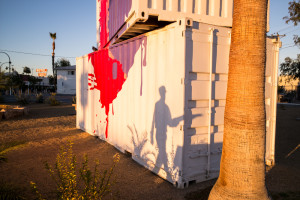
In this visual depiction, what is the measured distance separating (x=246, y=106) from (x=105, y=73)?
4.91 metres

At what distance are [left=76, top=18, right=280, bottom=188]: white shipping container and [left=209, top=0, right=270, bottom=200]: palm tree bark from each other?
105 cm

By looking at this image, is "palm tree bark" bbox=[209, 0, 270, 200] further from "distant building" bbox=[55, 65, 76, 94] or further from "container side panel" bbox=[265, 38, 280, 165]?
"distant building" bbox=[55, 65, 76, 94]

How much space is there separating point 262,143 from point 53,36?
4202cm

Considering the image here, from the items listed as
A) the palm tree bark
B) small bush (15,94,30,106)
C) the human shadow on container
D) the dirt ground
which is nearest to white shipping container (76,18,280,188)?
the human shadow on container

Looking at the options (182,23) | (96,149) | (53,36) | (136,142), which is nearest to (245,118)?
(182,23)

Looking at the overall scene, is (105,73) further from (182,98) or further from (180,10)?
(182,98)

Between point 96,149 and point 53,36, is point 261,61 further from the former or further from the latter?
point 53,36

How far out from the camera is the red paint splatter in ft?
19.7

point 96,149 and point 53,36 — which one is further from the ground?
point 53,36

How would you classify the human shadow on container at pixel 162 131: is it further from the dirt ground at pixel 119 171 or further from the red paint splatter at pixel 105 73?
the red paint splatter at pixel 105 73

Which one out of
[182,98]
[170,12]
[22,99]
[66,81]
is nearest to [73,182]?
[182,98]

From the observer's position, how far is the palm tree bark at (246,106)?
260cm

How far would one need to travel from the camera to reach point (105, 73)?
6711 mm

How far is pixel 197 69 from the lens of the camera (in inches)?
150
